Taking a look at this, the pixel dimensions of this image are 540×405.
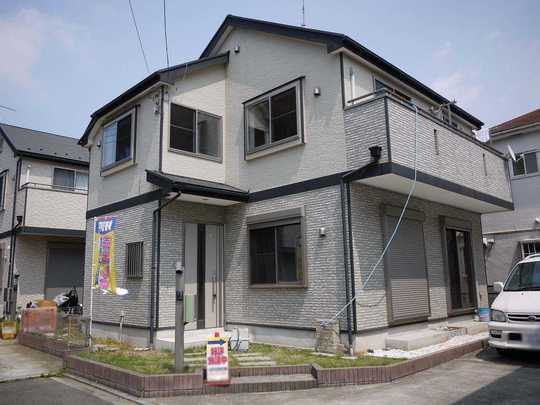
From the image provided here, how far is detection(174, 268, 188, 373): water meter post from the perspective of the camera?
7480mm

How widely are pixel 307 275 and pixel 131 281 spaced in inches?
185

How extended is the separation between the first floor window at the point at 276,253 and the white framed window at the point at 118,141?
4.16m

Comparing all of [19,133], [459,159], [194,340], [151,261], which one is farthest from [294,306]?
[19,133]

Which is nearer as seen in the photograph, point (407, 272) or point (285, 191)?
point (407, 272)

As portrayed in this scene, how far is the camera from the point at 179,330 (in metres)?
7.54

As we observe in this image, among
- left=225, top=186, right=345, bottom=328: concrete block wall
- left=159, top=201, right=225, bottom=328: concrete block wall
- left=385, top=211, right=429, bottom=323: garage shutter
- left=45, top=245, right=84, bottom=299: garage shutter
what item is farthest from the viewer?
left=45, top=245, right=84, bottom=299: garage shutter

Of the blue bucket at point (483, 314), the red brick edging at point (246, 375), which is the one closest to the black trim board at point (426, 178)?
the blue bucket at point (483, 314)

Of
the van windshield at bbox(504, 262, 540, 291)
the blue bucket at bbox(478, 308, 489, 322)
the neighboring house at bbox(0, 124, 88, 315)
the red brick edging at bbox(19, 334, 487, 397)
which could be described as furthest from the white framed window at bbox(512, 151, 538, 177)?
the neighboring house at bbox(0, 124, 88, 315)

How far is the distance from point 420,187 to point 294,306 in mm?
4005

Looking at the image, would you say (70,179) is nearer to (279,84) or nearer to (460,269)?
(279,84)

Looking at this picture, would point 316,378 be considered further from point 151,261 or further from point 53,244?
point 53,244

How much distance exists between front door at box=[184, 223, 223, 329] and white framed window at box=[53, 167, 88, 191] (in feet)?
33.4

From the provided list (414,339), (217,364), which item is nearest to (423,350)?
(414,339)

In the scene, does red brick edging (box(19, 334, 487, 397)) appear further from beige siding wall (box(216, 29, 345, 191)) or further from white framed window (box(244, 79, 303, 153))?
white framed window (box(244, 79, 303, 153))
